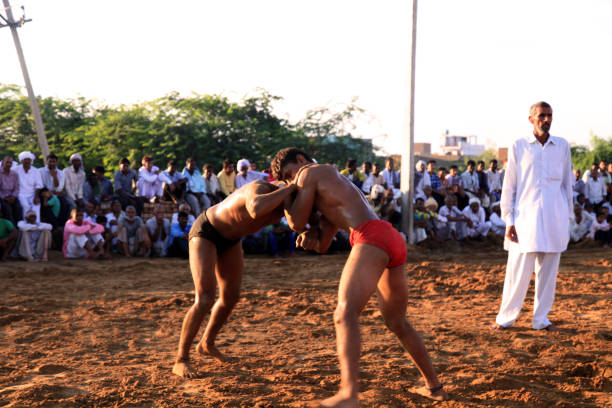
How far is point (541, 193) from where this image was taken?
5.67 metres

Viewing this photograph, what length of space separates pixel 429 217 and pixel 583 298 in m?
6.12

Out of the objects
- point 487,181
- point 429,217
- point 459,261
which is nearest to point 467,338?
point 459,261

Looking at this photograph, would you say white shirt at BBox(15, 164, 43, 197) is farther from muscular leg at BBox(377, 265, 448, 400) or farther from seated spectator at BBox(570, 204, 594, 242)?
seated spectator at BBox(570, 204, 594, 242)

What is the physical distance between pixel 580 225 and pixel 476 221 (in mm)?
2582

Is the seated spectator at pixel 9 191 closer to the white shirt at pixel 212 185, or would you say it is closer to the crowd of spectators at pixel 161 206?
the crowd of spectators at pixel 161 206

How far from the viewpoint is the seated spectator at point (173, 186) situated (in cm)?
1234

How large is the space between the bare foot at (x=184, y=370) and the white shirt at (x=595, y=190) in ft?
44.6

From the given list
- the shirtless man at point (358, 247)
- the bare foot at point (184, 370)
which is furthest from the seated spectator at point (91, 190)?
the shirtless man at point (358, 247)

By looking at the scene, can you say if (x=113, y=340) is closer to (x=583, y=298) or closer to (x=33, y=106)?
(x=583, y=298)

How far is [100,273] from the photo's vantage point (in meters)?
9.59

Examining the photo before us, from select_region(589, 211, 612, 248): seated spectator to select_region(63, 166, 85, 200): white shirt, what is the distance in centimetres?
1111

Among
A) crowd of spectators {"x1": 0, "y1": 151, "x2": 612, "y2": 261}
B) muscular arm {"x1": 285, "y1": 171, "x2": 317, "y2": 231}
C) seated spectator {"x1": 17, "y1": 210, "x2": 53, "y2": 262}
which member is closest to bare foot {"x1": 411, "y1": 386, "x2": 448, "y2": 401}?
muscular arm {"x1": 285, "y1": 171, "x2": 317, "y2": 231}

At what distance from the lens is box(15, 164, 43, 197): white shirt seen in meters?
11.0

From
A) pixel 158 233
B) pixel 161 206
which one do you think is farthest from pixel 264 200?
pixel 161 206
